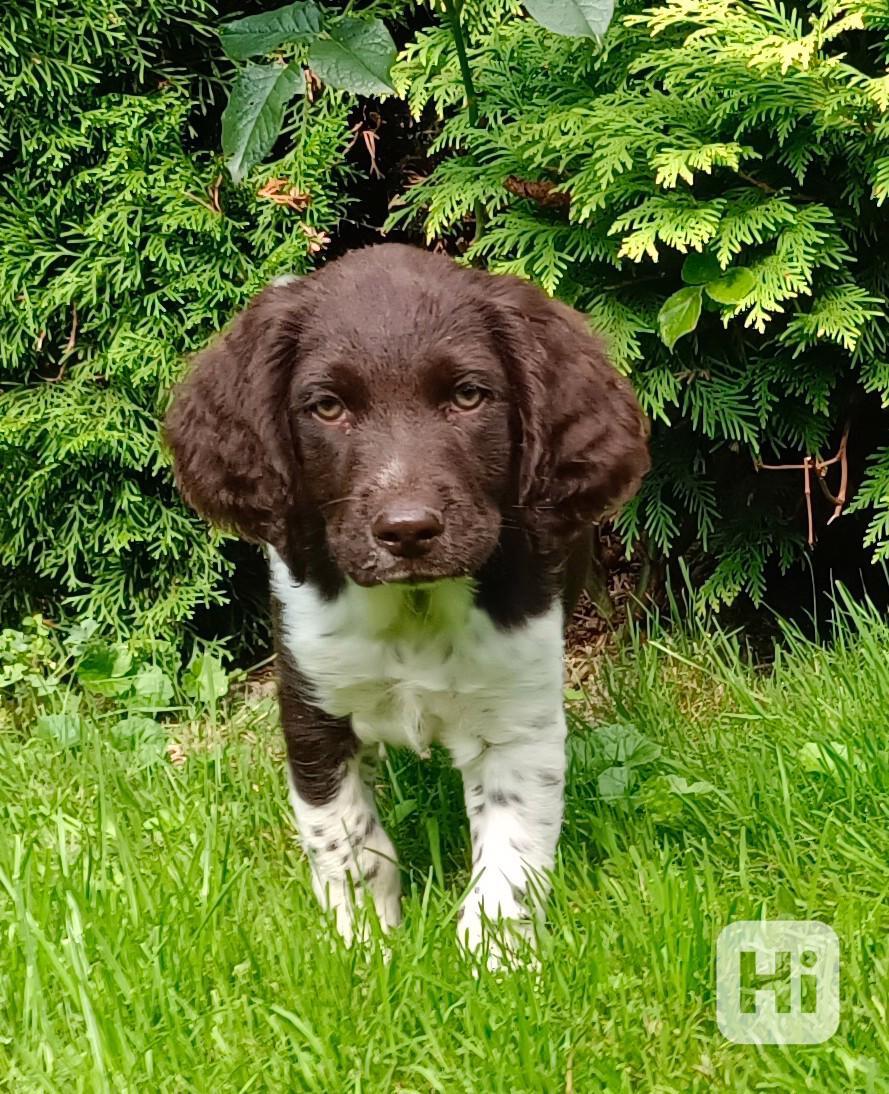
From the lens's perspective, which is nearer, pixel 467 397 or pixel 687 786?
pixel 467 397

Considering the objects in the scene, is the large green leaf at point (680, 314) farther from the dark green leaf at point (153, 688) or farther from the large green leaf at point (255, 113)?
the dark green leaf at point (153, 688)

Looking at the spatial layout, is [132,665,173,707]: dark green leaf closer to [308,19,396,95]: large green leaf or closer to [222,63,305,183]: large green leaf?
[222,63,305,183]: large green leaf

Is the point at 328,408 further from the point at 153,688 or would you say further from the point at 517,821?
A: the point at 153,688

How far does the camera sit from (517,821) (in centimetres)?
301

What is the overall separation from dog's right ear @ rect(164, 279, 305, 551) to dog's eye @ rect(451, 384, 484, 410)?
0.33 meters

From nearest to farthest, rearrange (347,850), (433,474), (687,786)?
(433,474)
(347,850)
(687,786)

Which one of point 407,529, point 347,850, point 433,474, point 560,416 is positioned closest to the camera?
point 407,529

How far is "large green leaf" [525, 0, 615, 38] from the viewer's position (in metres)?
2.56

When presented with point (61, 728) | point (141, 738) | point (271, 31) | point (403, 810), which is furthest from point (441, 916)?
point (271, 31)

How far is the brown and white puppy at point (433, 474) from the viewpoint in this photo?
8.88ft

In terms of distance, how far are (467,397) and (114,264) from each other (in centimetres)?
202

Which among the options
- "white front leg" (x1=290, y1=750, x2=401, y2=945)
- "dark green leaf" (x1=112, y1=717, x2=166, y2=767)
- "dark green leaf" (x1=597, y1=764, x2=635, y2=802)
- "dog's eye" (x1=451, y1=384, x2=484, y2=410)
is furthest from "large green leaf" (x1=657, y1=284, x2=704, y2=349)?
"dark green leaf" (x1=112, y1=717, x2=166, y2=767)

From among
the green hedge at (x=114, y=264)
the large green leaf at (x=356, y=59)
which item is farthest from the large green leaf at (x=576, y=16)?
the green hedge at (x=114, y=264)

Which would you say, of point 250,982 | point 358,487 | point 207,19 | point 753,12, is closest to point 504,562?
point 358,487
